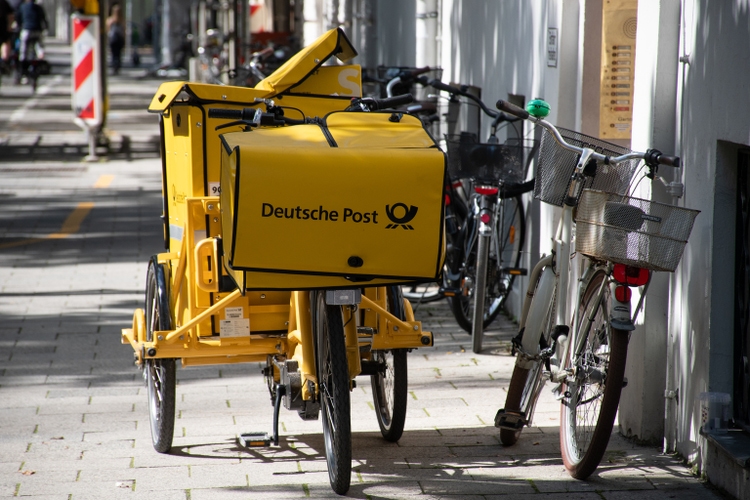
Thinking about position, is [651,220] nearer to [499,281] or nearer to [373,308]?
[373,308]

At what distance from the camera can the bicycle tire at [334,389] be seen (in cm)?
404

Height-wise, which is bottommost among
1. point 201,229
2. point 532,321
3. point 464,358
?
point 464,358

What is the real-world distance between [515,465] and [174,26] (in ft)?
116

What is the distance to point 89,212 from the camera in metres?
12.6

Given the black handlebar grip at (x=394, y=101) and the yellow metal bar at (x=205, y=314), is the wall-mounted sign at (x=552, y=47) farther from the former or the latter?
the yellow metal bar at (x=205, y=314)

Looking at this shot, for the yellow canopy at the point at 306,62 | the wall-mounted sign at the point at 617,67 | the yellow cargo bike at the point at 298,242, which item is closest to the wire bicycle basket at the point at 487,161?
the wall-mounted sign at the point at 617,67

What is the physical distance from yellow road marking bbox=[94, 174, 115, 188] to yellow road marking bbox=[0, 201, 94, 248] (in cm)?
156

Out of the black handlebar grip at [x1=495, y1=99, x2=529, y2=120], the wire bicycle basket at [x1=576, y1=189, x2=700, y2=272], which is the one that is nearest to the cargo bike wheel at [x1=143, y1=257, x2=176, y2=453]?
the black handlebar grip at [x1=495, y1=99, x2=529, y2=120]

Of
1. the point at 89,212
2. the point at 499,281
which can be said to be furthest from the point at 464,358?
the point at 89,212

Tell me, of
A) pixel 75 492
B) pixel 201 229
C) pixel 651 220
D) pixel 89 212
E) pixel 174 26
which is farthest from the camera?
pixel 174 26

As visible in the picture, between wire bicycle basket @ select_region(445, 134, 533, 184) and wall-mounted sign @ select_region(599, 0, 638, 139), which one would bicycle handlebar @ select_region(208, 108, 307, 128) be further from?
wall-mounted sign @ select_region(599, 0, 638, 139)

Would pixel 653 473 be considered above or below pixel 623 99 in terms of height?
below

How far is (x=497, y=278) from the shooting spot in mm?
7395

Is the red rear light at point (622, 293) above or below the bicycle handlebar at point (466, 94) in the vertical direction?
below
